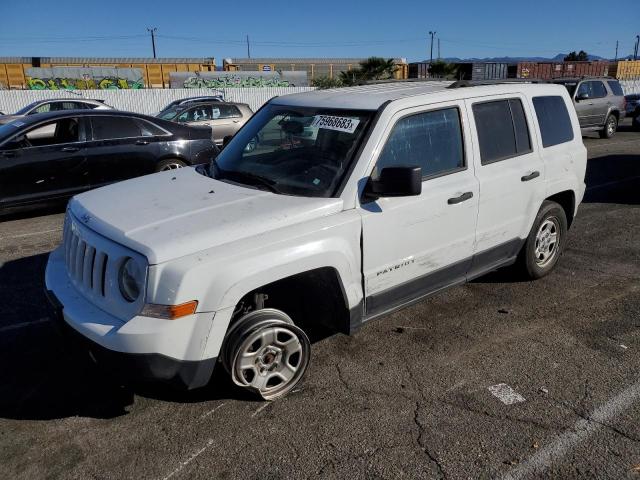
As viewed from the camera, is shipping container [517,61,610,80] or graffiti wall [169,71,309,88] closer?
shipping container [517,61,610,80]

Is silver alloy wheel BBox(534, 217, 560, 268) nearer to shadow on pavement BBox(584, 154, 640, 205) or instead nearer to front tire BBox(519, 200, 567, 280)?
front tire BBox(519, 200, 567, 280)

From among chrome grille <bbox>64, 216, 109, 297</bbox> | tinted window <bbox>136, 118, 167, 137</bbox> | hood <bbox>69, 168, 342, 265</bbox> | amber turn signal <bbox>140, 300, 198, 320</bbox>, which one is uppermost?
tinted window <bbox>136, 118, 167, 137</bbox>

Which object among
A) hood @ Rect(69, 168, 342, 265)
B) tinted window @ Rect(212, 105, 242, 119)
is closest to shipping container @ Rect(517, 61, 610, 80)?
tinted window @ Rect(212, 105, 242, 119)

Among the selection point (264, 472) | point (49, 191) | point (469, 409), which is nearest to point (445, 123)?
point (469, 409)

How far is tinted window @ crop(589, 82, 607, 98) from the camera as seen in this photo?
16.5 metres

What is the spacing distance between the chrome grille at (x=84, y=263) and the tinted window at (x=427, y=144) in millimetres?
1755

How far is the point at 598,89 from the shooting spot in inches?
656

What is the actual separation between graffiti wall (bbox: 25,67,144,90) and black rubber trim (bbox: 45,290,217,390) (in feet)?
139

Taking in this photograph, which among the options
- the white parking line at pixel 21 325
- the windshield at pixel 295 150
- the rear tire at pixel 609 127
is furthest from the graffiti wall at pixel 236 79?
the windshield at pixel 295 150

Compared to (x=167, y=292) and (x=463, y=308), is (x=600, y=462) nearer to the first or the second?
(x=463, y=308)

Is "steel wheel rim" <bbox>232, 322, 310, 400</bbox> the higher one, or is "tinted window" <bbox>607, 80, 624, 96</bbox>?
"tinted window" <bbox>607, 80, 624, 96</bbox>

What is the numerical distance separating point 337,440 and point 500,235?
2283mm

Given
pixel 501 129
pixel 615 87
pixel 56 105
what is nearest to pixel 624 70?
pixel 615 87

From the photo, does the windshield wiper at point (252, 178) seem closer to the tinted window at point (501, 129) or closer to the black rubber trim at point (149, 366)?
the black rubber trim at point (149, 366)
